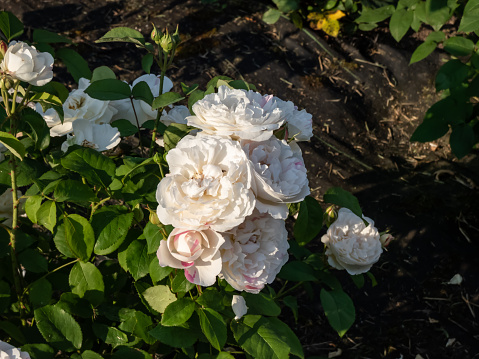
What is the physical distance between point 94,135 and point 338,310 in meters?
0.79

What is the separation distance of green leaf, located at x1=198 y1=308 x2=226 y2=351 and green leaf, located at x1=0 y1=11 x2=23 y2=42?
710 mm

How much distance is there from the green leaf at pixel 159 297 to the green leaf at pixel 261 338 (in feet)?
0.52

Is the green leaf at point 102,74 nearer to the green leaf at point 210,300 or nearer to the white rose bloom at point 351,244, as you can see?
the green leaf at point 210,300

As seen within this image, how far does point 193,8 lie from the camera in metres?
3.28

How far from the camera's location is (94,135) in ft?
3.87

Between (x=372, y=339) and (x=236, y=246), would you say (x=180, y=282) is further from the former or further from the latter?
(x=372, y=339)

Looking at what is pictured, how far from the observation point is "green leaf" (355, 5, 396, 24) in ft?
9.70

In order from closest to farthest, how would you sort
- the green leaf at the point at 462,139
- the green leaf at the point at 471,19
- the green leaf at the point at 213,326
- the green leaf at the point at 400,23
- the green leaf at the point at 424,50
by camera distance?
the green leaf at the point at 213,326
the green leaf at the point at 471,19
the green leaf at the point at 462,139
the green leaf at the point at 424,50
the green leaf at the point at 400,23

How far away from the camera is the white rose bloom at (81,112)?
3.97 feet

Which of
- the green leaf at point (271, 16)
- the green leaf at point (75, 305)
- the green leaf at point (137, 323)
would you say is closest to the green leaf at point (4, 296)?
the green leaf at point (75, 305)

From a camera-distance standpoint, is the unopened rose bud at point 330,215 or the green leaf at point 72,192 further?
the unopened rose bud at point 330,215

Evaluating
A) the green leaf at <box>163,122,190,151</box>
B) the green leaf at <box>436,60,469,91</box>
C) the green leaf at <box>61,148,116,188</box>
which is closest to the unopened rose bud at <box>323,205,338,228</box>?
the green leaf at <box>163,122,190,151</box>

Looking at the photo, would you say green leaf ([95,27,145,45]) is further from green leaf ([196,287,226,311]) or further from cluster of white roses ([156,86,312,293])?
green leaf ([196,287,226,311])

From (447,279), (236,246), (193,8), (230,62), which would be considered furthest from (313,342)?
(193,8)
